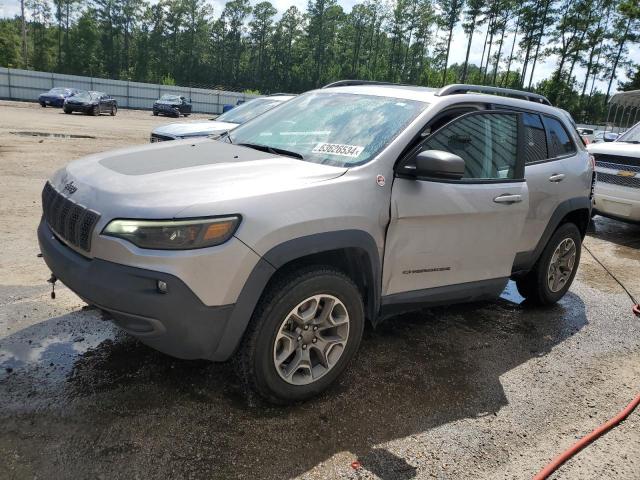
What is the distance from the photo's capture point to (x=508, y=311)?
194 inches

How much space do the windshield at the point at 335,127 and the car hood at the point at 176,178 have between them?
18 centimetres

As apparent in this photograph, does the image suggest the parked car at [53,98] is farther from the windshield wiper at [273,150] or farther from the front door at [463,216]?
the front door at [463,216]

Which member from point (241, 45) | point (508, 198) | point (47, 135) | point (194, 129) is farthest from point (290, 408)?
point (241, 45)

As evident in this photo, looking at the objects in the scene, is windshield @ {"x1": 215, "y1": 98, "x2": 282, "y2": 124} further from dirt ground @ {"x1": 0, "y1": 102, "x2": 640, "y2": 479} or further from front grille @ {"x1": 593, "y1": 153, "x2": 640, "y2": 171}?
dirt ground @ {"x1": 0, "y1": 102, "x2": 640, "y2": 479}

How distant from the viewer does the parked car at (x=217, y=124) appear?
30.3 feet

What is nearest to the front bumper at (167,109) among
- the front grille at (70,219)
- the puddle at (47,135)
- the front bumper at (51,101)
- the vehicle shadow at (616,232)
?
the front bumper at (51,101)

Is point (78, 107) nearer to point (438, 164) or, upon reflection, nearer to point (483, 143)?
point (483, 143)

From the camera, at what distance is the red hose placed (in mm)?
2657

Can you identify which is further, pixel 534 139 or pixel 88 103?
pixel 88 103

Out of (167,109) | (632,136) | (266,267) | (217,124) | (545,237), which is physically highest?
(632,136)

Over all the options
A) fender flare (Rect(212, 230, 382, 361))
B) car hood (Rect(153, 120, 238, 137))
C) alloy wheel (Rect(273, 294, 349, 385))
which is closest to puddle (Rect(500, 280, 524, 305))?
alloy wheel (Rect(273, 294, 349, 385))

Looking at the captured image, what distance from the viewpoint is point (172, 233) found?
7.98 feet

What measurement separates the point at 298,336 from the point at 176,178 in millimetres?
1085

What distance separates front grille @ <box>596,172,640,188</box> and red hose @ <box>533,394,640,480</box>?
595 cm
